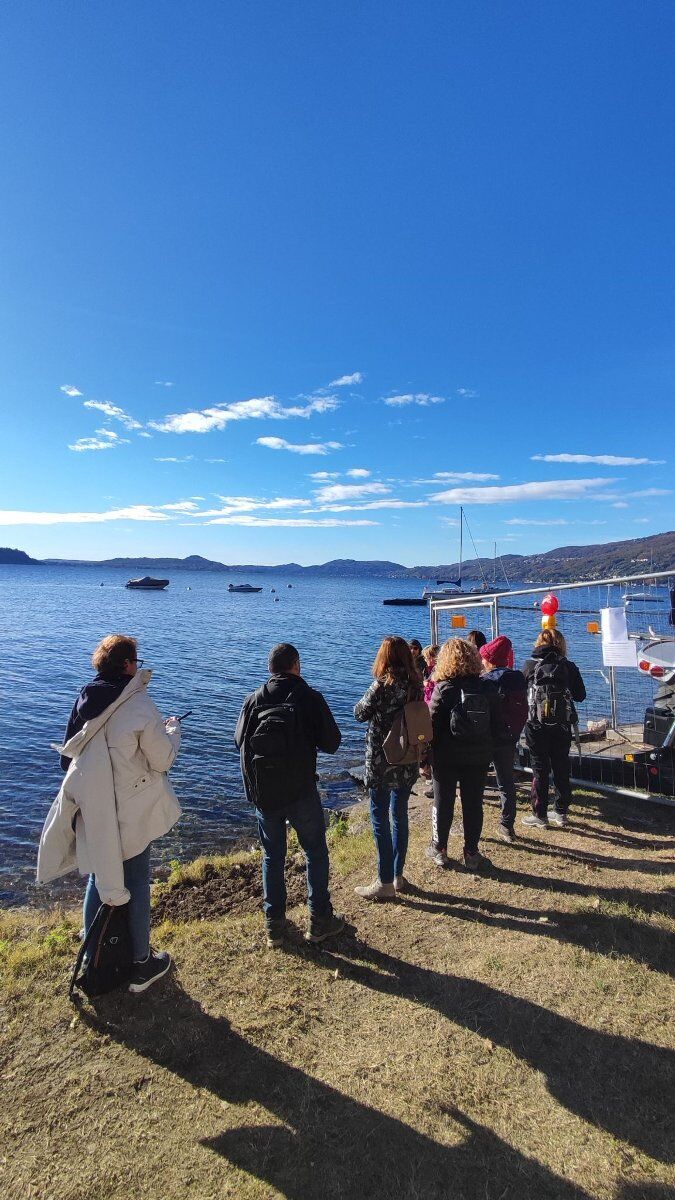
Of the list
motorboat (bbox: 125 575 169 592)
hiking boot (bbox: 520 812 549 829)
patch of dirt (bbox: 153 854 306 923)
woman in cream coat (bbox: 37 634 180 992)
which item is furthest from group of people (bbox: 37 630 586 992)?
motorboat (bbox: 125 575 169 592)

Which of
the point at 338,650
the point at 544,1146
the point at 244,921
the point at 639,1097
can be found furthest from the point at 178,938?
the point at 338,650

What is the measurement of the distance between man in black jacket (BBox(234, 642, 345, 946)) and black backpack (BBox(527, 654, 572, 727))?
9.99ft

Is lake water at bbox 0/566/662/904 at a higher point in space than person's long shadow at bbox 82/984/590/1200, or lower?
lower

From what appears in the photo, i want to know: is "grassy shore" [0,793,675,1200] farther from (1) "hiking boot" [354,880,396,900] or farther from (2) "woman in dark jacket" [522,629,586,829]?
(2) "woman in dark jacket" [522,629,586,829]

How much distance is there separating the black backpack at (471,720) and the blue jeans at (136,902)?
2.88 meters

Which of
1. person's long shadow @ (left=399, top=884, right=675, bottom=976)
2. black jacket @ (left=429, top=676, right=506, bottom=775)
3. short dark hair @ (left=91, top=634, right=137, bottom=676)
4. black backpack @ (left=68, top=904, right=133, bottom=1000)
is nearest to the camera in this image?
black backpack @ (left=68, top=904, right=133, bottom=1000)

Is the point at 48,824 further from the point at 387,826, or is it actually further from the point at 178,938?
the point at 387,826

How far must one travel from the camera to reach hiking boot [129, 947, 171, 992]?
4.06 meters

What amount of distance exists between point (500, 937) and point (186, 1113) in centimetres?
262

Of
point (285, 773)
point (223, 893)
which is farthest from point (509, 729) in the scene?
point (223, 893)

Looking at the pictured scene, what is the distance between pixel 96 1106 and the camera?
315 centimetres

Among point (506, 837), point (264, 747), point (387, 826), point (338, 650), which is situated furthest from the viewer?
point (338, 650)

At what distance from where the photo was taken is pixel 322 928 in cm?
464

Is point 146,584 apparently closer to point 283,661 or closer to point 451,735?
point 451,735
